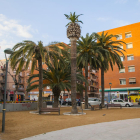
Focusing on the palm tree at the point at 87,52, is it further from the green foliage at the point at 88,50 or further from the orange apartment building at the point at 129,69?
the orange apartment building at the point at 129,69

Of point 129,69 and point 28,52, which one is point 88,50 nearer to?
point 28,52

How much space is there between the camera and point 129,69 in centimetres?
4862

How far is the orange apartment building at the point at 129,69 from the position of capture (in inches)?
1858

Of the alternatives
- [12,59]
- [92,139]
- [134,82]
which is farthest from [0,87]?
[92,139]

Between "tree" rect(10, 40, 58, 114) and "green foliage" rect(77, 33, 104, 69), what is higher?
"green foliage" rect(77, 33, 104, 69)

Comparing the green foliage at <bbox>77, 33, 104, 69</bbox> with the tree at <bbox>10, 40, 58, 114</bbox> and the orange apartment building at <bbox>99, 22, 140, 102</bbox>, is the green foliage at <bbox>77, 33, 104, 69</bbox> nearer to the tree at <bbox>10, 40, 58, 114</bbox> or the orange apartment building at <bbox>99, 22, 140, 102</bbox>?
the tree at <bbox>10, 40, 58, 114</bbox>

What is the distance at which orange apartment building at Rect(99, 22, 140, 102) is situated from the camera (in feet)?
155

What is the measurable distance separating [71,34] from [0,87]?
51.0m

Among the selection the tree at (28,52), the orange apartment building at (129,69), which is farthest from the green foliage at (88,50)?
the orange apartment building at (129,69)

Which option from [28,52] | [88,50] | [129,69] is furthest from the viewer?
[129,69]

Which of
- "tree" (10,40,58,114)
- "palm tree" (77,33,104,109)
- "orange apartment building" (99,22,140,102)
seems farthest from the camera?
"orange apartment building" (99,22,140,102)

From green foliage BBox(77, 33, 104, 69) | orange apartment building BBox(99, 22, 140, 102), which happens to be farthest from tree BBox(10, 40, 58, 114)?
orange apartment building BBox(99, 22, 140, 102)

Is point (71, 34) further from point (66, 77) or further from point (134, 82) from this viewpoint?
point (134, 82)

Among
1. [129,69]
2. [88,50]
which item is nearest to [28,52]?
[88,50]
